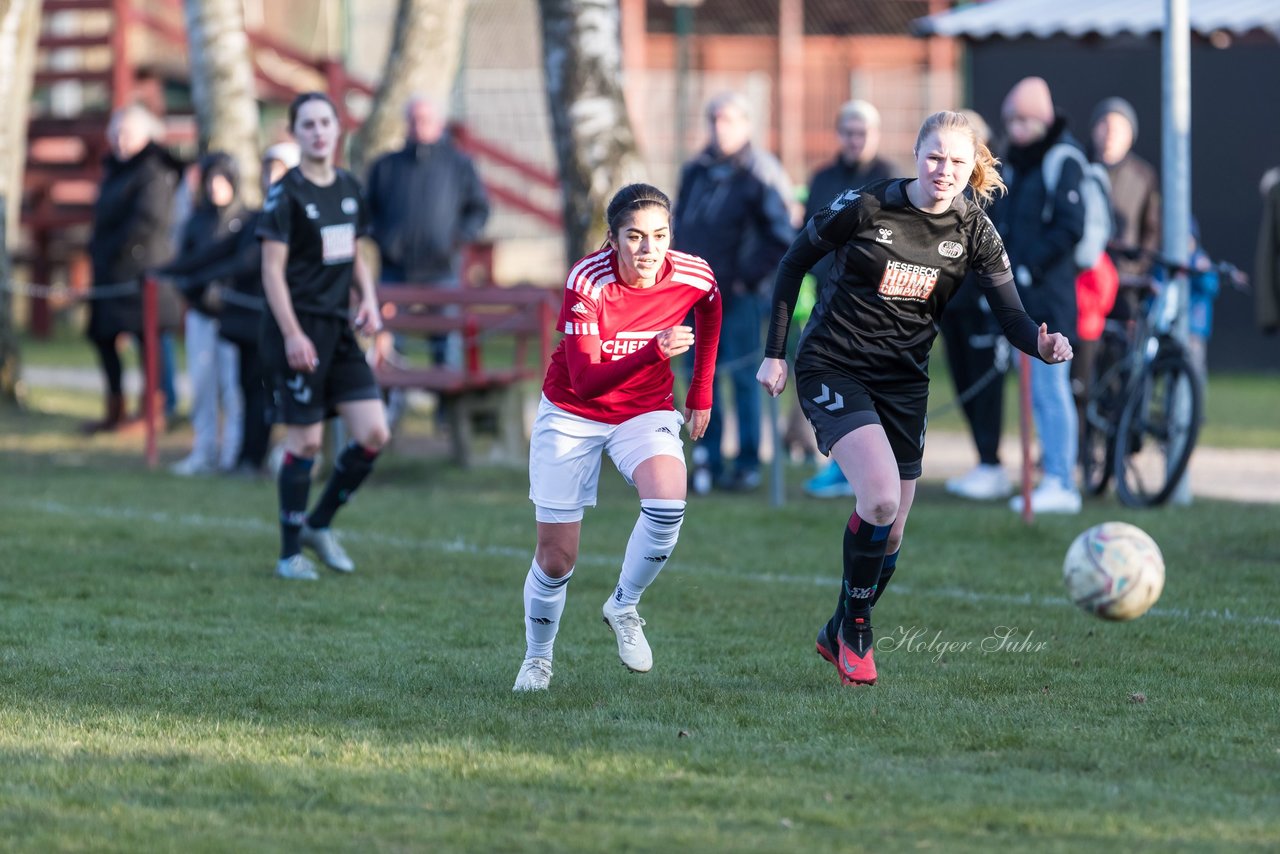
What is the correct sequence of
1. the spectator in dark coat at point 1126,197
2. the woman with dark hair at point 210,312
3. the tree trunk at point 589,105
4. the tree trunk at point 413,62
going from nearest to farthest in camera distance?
the spectator in dark coat at point 1126,197, the woman with dark hair at point 210,312, the tree trunk at point 589,105, the tree trunk at point 413,62

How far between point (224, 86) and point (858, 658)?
11.1m

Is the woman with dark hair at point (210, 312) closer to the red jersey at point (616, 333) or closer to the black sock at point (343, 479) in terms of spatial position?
the black sock at point (343, 479)

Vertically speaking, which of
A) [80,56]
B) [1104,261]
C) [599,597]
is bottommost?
[599,597]

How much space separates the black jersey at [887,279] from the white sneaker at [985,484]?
492 cm

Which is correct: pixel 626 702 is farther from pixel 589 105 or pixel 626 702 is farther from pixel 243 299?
pixel 589 105

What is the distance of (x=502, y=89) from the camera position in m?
26.5

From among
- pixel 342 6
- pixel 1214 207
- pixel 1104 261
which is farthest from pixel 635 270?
pixel 342 6

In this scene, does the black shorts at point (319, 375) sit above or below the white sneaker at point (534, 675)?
above

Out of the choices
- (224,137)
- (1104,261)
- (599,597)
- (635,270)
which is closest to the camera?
(635,270)

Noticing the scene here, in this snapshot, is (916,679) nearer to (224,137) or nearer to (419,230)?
(419,230)

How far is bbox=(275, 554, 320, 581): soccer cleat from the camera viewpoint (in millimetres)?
8844

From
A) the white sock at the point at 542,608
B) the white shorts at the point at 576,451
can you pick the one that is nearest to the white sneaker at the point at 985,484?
the white shorts at the point at 576,451

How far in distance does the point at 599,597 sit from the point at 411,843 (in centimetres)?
383

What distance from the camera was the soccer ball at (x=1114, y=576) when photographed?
6.09 metres
